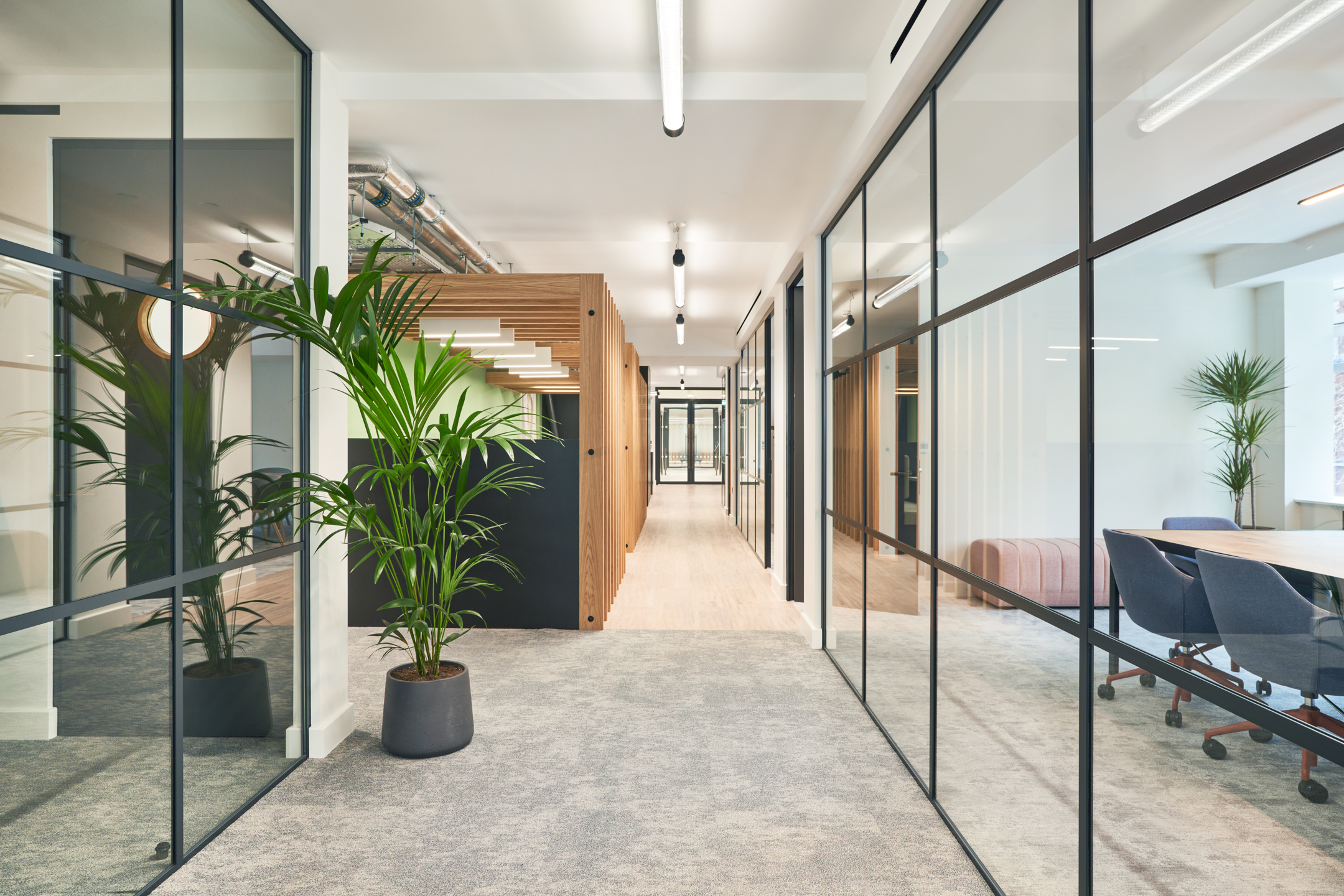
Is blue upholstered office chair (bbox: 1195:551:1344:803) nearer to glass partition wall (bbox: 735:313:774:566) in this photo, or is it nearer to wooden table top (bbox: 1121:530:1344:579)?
wooden table top (bbox: 1121:530:1344:579)

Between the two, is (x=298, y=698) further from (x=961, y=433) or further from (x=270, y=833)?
(x=961, y=433)

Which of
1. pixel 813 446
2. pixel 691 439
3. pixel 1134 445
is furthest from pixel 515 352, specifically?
pixel 691 439

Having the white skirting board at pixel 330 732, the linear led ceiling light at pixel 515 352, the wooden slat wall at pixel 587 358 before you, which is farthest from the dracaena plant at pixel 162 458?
the linear led ceiling light at pixel 515 352

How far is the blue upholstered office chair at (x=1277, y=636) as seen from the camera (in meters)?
0.93

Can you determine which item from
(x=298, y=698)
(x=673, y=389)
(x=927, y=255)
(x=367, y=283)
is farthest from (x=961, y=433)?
(x=673, y=389)

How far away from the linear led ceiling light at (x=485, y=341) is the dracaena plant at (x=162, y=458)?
10.2 feet

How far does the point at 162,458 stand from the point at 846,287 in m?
3.11

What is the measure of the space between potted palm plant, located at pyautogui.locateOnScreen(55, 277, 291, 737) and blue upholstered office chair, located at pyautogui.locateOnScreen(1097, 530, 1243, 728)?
242 cm

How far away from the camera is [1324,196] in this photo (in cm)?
95

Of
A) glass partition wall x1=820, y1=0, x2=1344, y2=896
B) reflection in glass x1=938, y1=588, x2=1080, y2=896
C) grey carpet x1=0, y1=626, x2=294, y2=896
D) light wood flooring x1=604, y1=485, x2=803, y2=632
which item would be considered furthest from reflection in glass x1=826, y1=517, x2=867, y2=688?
grey carpet x1=0, y1=626, x2=294, y2=896

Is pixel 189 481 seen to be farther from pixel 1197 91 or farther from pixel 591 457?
pixel 591 457

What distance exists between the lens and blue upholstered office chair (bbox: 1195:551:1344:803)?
0.93 metres

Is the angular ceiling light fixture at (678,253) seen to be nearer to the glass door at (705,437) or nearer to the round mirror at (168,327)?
the round mirror at (168,327)

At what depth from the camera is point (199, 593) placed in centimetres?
215
